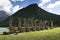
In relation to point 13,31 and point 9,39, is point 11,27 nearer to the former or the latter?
point 13,31

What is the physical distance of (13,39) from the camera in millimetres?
25953

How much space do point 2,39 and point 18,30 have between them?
10946mm

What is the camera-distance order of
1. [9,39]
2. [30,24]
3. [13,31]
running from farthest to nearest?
[30,24], [13,31], [9,39]

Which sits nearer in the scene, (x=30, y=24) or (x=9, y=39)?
(x=9, y=39)

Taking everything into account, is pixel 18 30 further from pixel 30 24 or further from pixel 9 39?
pixel 9 39

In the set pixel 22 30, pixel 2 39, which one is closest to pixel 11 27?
pixel 22 30

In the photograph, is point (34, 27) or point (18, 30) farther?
point (34, 27)

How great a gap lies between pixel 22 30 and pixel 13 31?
355 centimetres

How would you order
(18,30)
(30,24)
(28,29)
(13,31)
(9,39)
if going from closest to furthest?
(9,39), (13,31), (18,30), (28,29), (30,24)

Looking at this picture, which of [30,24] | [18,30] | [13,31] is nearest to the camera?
[13,31]

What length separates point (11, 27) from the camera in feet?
115

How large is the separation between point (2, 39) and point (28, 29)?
14.5 m

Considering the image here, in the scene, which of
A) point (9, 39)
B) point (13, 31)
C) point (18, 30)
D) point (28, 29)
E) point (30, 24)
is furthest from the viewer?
point (30, 24)

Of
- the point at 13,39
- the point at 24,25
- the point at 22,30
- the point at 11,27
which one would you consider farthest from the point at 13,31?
the point at 13,39
